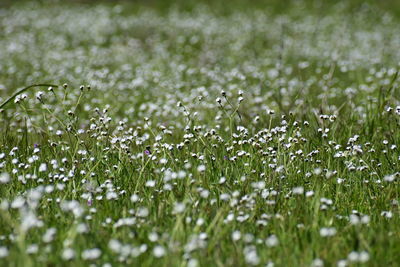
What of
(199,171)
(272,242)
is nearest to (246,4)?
(199,171)

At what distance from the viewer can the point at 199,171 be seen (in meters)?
3.99

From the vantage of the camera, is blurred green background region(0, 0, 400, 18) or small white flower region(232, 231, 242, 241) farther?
blurred green background region(0, 0, 400, 18)

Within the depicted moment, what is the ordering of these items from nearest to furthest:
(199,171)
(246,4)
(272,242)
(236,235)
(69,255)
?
(69,255), (272,242), (236,235), (199,171), (246,4)

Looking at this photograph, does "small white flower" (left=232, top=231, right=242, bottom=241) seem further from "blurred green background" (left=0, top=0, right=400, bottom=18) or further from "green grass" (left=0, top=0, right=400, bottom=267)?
"blurred green background" (left=0, top=0, right=400, bottom=18)

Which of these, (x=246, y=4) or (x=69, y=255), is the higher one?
(x=69, y=255)

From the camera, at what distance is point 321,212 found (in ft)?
12.3

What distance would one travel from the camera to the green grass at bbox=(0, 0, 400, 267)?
3172 millimetres

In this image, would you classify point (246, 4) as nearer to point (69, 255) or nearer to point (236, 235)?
point (236, 235)

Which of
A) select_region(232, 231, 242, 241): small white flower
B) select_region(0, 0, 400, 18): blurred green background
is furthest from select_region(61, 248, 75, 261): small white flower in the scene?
select_region(0, 0, 400, 18): blurred green background

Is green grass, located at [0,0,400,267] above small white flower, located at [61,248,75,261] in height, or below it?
below

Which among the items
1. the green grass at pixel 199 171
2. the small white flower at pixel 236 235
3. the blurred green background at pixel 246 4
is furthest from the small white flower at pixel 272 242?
the blurred green background at pixel 246 4

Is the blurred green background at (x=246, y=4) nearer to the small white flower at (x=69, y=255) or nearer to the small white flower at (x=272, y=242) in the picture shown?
the small white flower at (x=272, y=242)

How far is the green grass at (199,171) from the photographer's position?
10.4 ft

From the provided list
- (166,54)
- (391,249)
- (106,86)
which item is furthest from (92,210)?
(166,54)
